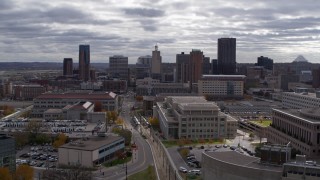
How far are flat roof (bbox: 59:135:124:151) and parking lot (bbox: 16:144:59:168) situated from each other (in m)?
Result: 1.33

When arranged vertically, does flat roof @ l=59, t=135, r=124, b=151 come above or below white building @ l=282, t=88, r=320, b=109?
below

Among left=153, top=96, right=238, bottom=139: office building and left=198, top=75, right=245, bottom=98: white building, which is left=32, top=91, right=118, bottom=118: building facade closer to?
left=153, top=96, right=238, bottom=139: office building

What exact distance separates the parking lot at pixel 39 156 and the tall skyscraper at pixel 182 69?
169ft

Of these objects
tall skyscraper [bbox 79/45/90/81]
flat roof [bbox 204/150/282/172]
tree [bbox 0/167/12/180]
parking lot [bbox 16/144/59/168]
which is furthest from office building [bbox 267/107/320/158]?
tall skyscraper [bbox 79/45/90/81]

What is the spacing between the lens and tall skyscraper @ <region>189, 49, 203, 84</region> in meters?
78.6

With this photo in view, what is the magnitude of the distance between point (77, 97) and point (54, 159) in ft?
80.1

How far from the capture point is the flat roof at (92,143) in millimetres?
26391

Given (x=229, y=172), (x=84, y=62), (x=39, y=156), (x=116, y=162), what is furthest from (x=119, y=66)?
(x=229, y=172)

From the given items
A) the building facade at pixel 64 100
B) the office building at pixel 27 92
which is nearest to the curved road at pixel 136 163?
the building facade at pixel 64 100

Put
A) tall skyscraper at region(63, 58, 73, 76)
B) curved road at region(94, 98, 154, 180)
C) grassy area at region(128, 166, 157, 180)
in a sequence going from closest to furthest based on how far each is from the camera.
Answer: grassy area at region(128, 166, 157, 180), curved road at region(94, 98, 154, 180), tall skyscraper at region(63, 58, 73, 76)

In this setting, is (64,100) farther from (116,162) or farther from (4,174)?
(4,174)

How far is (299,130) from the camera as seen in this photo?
28109 millimetres

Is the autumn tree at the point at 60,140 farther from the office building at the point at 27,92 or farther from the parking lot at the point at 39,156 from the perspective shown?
the office building at the point at 27,92

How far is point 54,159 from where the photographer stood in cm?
2758
